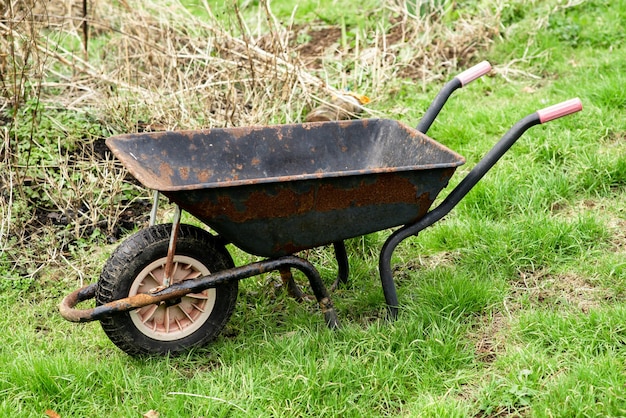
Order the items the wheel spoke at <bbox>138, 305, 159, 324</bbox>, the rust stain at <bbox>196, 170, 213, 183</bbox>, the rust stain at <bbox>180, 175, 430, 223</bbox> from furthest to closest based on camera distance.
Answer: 1. the rust stain at <bbox>196, 170, 213, 183</bbox>
2. the wheel spoke at <bbox>138, 305, 159, 324</bbox>
3. the rust stain at <bbox>180, 175, 430, 223</bbox>

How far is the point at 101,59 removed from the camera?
20.4ft

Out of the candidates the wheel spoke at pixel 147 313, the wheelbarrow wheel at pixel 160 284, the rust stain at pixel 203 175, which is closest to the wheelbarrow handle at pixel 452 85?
the rust stain at pixel 203 175

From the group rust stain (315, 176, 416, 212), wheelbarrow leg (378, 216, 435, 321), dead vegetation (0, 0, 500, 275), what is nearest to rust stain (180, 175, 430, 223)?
rust stain (315, 176, 416, 212)

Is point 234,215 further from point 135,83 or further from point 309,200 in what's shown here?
point 135,83

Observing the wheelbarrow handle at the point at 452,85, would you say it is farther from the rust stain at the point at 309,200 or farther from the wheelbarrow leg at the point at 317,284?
the wheelbarrow leg at the point at 317,284

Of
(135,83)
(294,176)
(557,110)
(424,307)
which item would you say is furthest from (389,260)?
(135,83)

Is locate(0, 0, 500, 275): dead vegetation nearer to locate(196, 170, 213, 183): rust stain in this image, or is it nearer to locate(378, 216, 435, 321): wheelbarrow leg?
locate(196, 170, 213, 183): rust stain

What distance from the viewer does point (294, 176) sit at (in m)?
2.85

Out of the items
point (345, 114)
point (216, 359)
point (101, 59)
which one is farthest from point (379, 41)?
point (216, 359)

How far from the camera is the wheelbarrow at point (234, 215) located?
2.91 m

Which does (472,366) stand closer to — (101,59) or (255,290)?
(255,290)

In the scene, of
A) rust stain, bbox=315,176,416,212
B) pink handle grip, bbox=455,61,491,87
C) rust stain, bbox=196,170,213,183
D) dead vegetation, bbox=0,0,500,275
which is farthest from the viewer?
dead vegetation, bbox=0,0,500,275

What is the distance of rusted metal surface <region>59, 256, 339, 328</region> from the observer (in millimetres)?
2910

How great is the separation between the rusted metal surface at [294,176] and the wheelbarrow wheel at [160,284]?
0.65 ft
